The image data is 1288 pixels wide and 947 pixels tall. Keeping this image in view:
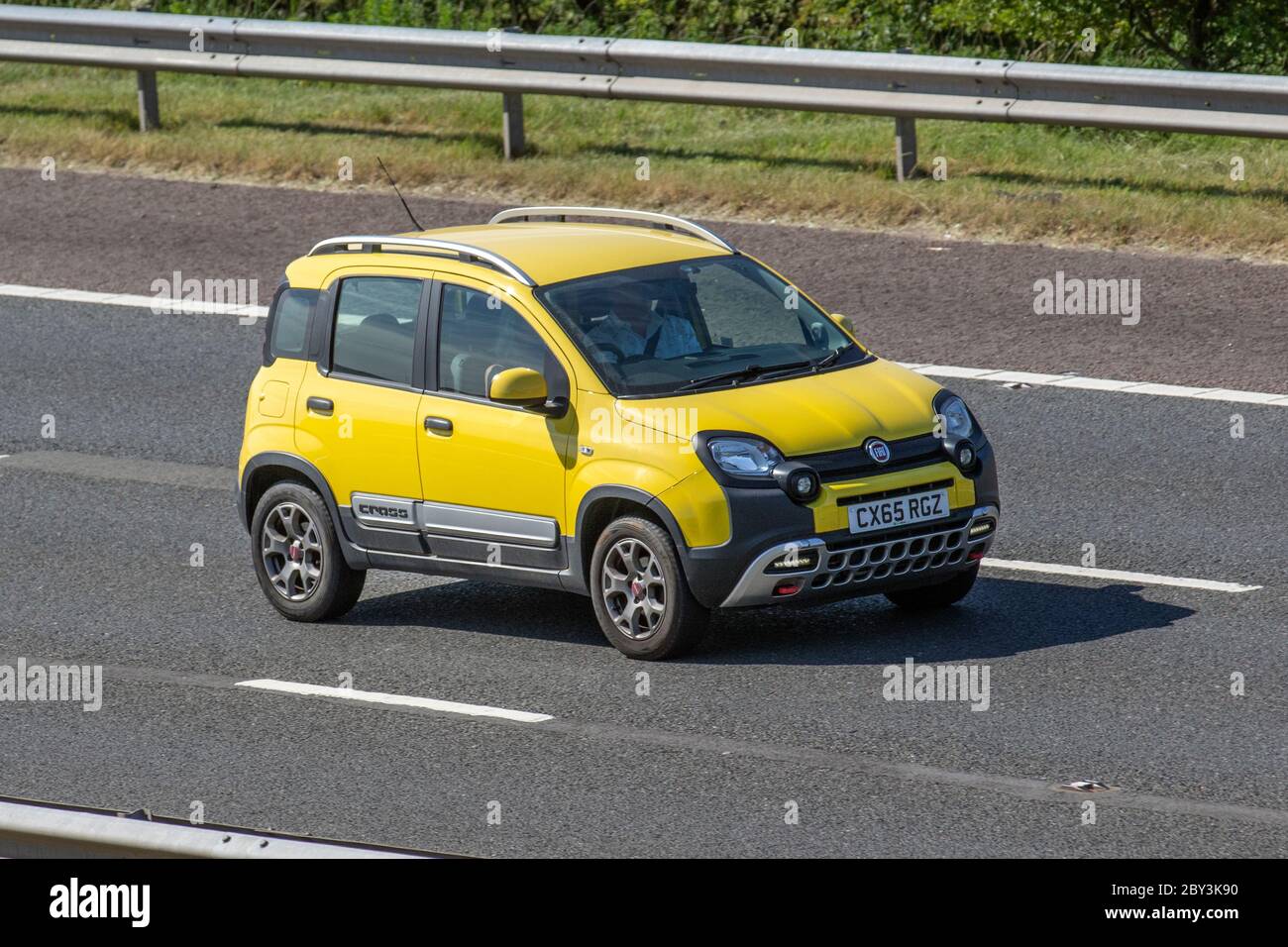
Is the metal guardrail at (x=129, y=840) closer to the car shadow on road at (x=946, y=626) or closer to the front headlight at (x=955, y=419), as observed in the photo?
the car shadow on road at (x=946, y=626)

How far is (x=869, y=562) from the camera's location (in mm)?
8820

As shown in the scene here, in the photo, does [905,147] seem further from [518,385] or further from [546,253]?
[518,385]

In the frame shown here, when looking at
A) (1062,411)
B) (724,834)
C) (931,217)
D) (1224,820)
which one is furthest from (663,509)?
(931,217)

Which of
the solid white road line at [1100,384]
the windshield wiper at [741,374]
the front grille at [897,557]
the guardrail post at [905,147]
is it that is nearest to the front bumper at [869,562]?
the front grille at [897,557]

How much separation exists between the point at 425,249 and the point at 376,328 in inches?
16.1

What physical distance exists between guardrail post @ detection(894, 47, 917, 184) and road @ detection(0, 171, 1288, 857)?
418 cm

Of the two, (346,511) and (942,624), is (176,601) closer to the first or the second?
(346,511)

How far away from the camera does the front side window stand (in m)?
9.34

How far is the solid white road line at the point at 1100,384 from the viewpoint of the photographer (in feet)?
41.4

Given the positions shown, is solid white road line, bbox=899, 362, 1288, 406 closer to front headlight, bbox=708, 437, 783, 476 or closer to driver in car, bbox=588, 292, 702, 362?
driver in car, bbox=588, 292, 702, 362

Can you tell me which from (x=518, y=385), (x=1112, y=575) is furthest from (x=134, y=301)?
(x=1112, y=575)

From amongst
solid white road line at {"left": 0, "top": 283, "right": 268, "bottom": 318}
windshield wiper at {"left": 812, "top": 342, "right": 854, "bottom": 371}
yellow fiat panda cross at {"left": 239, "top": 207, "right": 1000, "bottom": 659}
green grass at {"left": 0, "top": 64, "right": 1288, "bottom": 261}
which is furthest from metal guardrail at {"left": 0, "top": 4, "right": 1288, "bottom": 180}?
windshield wiper at {"left": 812, "top": 342, "right": 854, "bottom": 371}

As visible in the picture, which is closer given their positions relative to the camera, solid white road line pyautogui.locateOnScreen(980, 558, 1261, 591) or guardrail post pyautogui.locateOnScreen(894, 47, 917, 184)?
solid white road line pyautogui.locateOnScreen(980, 558, 1261, 591)

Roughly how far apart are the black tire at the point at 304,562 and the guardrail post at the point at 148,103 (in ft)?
34.5
